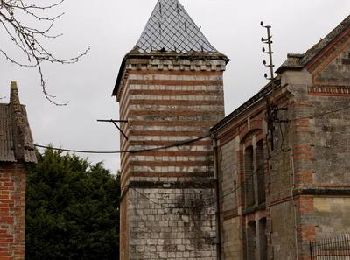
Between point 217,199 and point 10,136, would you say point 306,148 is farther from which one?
point 10,136

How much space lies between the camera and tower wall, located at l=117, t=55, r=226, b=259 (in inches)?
1032

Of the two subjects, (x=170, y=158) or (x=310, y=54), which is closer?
(x=310, y=54)

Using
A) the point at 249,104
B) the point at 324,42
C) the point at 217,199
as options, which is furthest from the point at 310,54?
the point at 217,199

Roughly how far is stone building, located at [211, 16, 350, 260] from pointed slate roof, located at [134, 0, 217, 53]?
21.2 ft

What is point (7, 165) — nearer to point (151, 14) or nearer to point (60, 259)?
point (151, 14)

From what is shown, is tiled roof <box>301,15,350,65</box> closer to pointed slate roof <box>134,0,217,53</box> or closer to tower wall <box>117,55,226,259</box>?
tower wall <box>117,55,226,259</box>

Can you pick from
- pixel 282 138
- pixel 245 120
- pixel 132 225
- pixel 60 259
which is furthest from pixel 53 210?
pixel 282 138

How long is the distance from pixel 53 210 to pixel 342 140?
2453 centimetres

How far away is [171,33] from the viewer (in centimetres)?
2884

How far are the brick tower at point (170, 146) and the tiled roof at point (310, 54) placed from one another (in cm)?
757

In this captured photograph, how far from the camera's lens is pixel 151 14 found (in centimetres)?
2969

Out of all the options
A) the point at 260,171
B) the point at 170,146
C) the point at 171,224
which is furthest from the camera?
the point at 170,146

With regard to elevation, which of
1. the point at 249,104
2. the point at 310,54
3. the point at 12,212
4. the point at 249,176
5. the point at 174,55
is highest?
the point at 174,55

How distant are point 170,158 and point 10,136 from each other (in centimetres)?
1076
